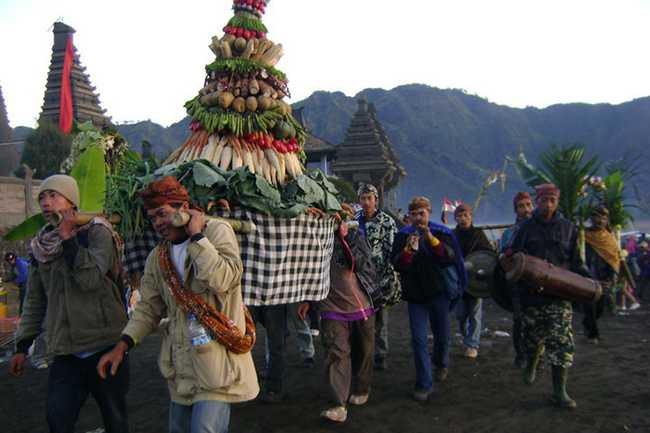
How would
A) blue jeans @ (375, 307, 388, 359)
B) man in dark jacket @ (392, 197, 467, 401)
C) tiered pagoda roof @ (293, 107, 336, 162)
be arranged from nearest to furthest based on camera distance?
1. man in dark jacket @ (392, 197, 467, 401)
2. blue jeans @ (375, 307, 388, 359)
3. tiered pagoda roof @ (293, 107, 336, 162)

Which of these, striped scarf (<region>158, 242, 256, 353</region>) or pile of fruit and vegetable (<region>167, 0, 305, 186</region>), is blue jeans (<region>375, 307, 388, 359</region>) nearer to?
pile of fruit and vegetable (<region>167, 0, 305, 186</region>)

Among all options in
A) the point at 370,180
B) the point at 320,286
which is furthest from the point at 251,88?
the point at 370,180

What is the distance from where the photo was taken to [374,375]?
19.7 ft

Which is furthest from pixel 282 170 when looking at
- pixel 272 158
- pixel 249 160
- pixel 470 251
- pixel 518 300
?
pixel 470 251

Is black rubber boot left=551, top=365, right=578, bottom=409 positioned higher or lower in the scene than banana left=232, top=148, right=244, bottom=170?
lower

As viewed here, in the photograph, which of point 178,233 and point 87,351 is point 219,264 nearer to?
point 178,233

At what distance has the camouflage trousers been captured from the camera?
182 inches

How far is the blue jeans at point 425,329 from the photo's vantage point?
510 centimetres

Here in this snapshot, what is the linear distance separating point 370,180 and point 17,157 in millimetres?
21259

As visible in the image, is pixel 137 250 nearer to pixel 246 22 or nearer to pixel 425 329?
pixel 246 22

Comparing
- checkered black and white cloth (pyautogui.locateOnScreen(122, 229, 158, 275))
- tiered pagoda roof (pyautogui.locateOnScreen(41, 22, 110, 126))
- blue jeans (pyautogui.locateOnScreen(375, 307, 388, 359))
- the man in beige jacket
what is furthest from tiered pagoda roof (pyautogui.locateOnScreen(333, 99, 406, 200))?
the man in beige jacket

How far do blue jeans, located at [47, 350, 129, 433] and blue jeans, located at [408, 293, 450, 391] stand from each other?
2.66 metres

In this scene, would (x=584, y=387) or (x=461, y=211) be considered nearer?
(x=584, y=387)

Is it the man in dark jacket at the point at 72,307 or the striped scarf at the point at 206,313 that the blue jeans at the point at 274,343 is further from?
the striped scarf at the point at 206,313
